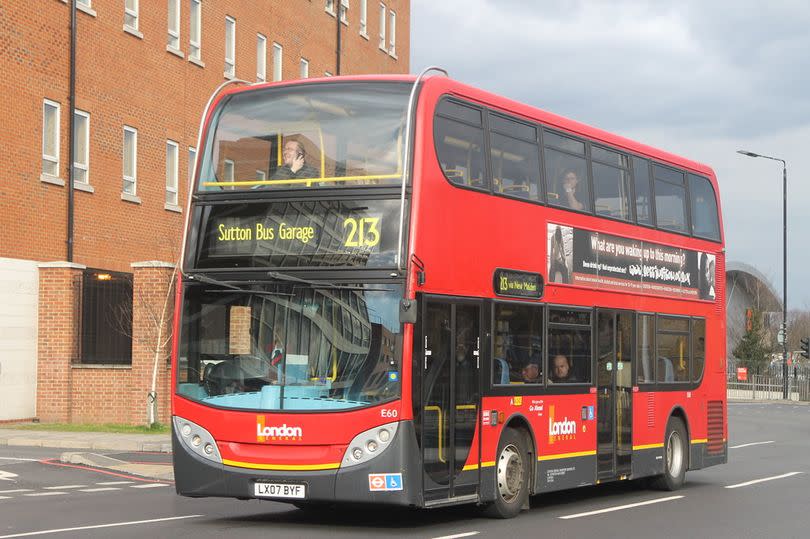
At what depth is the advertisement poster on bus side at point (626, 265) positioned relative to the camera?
16.3 meters

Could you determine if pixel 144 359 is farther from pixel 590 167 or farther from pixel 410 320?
pixel 410 320

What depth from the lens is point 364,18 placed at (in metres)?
53.4

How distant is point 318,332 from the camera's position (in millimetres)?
13328

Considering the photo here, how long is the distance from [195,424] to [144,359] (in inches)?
669

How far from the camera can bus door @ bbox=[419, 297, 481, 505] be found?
44.0 feet

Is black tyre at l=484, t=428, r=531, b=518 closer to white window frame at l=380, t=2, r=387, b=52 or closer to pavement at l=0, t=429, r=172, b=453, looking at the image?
pavement at l=0, t=429, r=172, b=453

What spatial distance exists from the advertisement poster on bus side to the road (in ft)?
8.90

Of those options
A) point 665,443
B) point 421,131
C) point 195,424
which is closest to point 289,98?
point 421,131

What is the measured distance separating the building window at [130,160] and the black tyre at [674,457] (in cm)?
1972

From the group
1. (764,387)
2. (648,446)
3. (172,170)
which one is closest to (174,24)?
(172,170)

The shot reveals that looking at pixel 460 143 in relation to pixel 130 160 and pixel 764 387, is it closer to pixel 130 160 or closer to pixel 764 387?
pixel 130 160

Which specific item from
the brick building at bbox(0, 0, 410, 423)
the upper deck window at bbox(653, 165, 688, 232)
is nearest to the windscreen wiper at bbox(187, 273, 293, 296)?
the upper deck window at bbox(653, 165, 688, 232)

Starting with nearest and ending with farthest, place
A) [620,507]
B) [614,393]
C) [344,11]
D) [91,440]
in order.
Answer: [620,507] → [614,393] → [91,440] → [344,11]

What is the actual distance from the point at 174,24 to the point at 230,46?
3.69 metres
